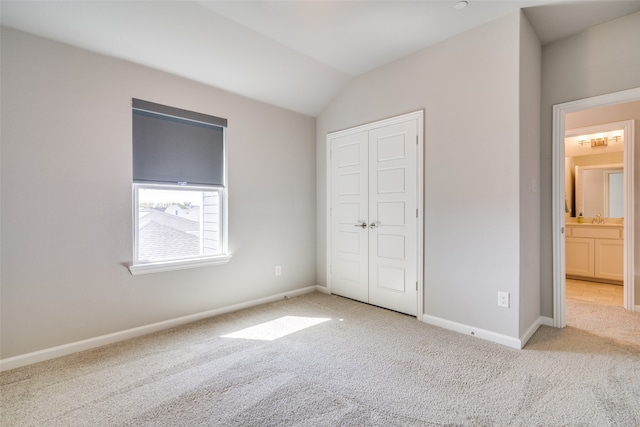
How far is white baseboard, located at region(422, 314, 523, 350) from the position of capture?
245cm

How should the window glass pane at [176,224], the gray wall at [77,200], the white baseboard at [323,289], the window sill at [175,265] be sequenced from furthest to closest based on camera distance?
the white baseboard at [323,289], the window glass pane at [176,224], the window sill at [175,265], the gray wall at [77,200]

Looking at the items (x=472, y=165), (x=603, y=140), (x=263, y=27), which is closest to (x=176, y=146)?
(x=263, y=27)

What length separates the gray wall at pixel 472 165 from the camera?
2461mm

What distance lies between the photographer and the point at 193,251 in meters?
3.14

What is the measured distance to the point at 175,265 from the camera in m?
2.88

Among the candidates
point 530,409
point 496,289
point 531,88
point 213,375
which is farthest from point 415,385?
point 531,88

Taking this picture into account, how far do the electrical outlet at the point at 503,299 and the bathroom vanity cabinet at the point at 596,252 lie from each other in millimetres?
3250

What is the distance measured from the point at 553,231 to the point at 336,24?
9.05 ft

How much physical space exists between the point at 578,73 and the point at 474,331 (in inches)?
99.5

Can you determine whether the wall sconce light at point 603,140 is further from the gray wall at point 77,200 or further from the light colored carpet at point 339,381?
the gray wall at point 77,200

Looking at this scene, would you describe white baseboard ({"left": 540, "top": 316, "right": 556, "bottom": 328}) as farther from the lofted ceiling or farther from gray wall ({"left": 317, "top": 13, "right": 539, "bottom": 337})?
the lofted ceiling

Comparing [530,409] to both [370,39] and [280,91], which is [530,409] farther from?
[280,91]

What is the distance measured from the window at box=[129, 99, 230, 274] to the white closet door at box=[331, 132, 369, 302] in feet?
4.57

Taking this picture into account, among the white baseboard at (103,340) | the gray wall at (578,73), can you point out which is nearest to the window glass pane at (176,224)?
the white baseboard at (103,340)
